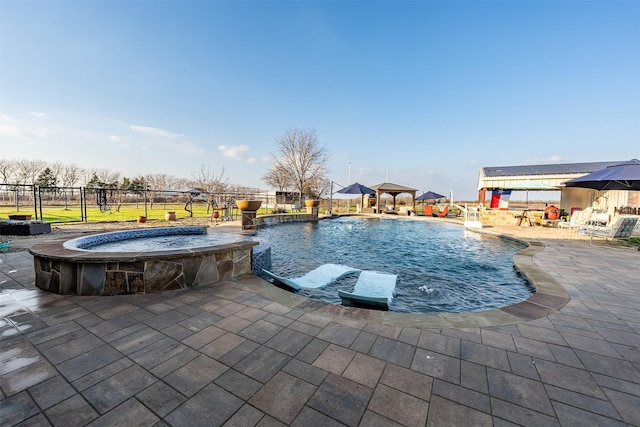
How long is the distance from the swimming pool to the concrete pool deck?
1.10 metres

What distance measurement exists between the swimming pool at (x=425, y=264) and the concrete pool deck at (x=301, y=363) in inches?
43.4

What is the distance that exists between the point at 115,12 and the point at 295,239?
8.57m

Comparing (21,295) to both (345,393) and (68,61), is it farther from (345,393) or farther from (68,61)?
(68,61)

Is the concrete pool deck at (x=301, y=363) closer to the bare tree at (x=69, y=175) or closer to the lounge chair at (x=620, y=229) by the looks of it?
the lounge chair at (x=620, y=229)

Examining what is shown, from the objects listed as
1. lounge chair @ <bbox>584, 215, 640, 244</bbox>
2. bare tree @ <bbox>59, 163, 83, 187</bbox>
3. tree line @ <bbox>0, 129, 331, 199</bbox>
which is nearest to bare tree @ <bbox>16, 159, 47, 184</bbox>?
tree line @ <bbox>0, 129, 331, 199</bbox>

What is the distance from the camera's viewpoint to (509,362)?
6.75 ft

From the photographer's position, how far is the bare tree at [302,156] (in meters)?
27.7

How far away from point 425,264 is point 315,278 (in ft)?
10.2

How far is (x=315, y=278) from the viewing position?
193 inches

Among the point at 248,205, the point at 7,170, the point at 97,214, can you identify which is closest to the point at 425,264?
the point at 248,205

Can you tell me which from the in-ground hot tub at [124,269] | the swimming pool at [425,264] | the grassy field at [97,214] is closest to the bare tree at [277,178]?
the grassy field at [97,214]

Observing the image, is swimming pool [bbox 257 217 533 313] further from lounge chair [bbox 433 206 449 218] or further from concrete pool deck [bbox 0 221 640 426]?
lounge chair [bbox 433 206 449 218]

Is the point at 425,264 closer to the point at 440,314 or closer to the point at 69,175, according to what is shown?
the point at 440,314

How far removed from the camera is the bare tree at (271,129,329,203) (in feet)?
90.7
